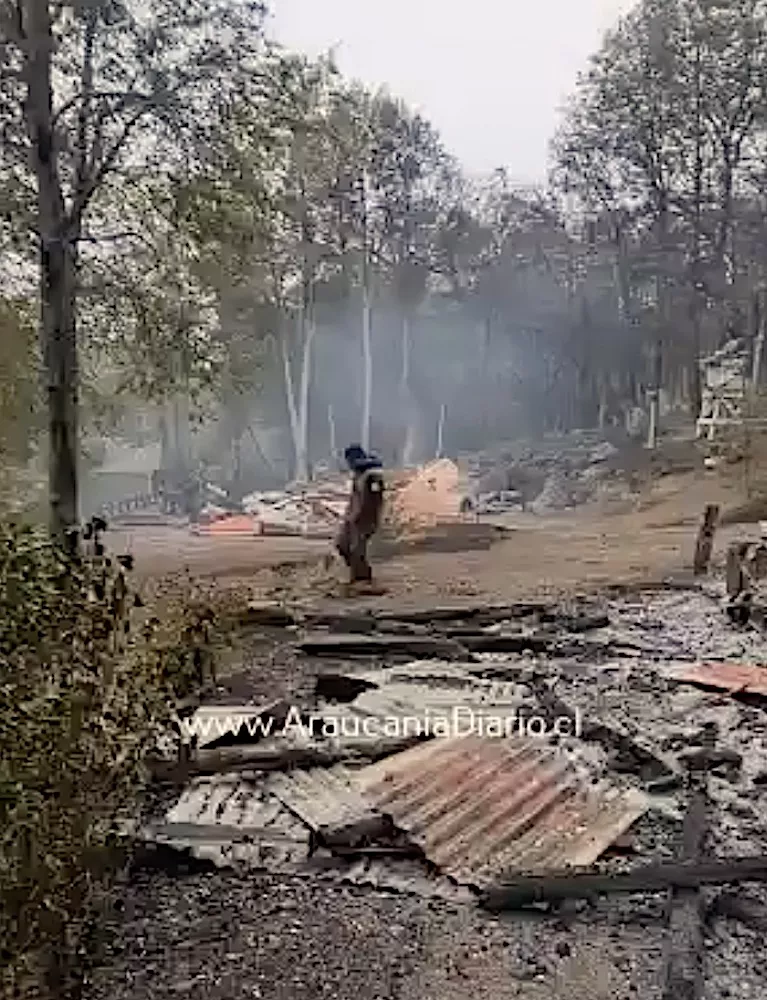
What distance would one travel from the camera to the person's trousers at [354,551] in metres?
13.2

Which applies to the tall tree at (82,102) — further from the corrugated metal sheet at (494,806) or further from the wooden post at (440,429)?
the wooden post at (440,429)

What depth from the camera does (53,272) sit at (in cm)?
1134

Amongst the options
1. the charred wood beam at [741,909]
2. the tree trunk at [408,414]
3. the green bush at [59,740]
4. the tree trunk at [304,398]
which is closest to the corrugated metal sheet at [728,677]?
the charred wood beam at [741,909]

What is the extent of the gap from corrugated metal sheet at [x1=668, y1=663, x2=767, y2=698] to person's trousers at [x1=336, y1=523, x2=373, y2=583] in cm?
458

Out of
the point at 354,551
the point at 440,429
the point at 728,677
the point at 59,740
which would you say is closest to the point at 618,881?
the point at 59,740

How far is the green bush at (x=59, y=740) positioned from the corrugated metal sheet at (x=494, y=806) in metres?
1.44

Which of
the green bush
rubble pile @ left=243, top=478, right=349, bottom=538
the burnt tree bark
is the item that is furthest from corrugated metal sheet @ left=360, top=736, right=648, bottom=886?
rubble pile @ left=243, top=478, right=349, bottom=538

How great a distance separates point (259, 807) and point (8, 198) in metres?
7.39

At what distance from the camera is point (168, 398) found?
13.2 m

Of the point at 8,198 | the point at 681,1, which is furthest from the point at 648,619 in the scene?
the point at 681,1

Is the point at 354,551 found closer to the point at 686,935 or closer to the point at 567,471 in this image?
the point at 686,935

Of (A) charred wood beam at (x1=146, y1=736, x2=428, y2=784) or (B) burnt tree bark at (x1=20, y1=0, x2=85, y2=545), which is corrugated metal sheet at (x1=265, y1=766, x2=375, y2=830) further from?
(B) burnt tree bark at (x1=20, y1=0, x2=85, y2=545)

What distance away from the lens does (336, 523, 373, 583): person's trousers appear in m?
13.2

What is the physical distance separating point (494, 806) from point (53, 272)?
7.19 metres
